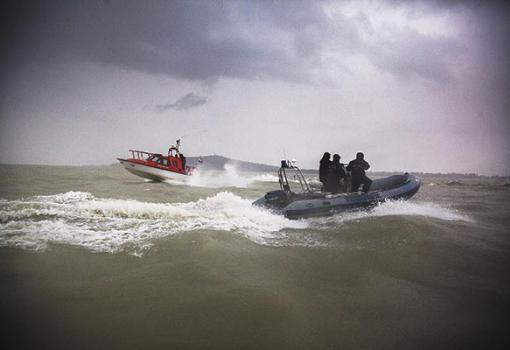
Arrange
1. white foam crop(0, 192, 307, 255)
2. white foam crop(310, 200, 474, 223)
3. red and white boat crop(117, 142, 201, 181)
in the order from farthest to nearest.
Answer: red and white boat crop(117, 142, 201, 181) < white foam crop(310, 200, 474, 223) < white foam crop(0, 192, 307, 255)

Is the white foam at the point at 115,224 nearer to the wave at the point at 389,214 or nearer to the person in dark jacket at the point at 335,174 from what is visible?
the wave at the point at 389,214

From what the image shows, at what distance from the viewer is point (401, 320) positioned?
2369mm

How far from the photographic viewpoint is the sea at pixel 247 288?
6.74ft

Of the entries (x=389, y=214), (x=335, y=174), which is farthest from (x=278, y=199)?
(x=389, y=214)

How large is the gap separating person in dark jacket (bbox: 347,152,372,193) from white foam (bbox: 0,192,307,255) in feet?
Result: 9.34

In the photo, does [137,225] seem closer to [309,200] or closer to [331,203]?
[309,200]

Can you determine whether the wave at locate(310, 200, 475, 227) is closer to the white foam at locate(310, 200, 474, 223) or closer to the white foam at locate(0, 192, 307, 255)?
the white foam at locate(310, 200, 474, 223)

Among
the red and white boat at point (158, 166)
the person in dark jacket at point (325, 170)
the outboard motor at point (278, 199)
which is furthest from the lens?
Result: the red and white boat at point (158, 166)

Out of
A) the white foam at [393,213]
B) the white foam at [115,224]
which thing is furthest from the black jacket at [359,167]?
the white foam at [115,224]

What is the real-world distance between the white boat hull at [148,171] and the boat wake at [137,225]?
12274 millimetres

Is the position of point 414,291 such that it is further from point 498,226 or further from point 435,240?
point 498,226

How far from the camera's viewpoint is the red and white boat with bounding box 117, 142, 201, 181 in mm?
18938

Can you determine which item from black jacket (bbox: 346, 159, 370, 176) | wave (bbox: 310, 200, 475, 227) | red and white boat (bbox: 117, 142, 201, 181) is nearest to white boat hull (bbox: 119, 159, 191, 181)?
red and white boat (bbox: 117, 142, 201, 181)

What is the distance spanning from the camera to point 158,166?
19281 mm
